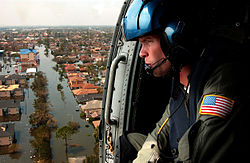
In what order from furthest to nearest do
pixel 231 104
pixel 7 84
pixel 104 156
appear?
1. pixel 7 84
2. pixel 104 156
3. pixel 231 104

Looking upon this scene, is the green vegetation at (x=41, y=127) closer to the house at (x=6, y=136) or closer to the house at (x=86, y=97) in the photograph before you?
the house at (x=6, y=136)

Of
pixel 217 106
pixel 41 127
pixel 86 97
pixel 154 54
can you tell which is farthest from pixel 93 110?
pixel 217 106

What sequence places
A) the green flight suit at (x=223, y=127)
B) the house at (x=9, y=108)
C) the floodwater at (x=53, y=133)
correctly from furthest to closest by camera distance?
the house at (x=9, y=108), the floodwater at (x=53, y=133), the green flight suit at (x=223, y=127)

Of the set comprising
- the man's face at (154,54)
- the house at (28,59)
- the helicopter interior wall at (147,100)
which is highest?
the man's face at (154,54)

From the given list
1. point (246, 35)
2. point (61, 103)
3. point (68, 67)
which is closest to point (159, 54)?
point (246, 35)

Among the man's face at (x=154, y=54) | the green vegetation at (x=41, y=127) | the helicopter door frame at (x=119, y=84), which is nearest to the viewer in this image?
the man's face at (x=154, y=54)

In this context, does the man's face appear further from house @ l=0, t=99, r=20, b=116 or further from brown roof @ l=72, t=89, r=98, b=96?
brown roof @ l=72, t=89, r=98, b=96

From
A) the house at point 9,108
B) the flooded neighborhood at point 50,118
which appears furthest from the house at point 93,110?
the house at point 9,108

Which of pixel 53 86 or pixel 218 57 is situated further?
pixel 53 86

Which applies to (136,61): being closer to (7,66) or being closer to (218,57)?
(218,57)
